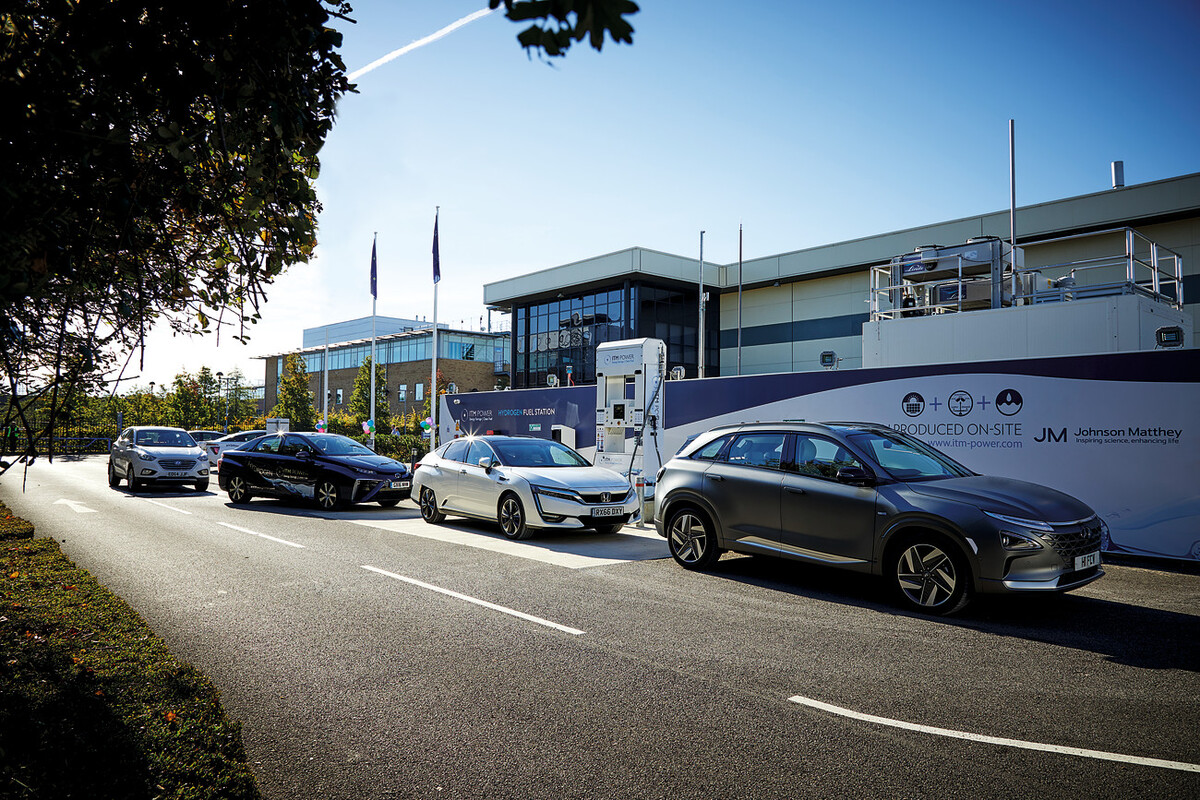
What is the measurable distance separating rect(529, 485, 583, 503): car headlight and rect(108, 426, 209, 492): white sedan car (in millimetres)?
12380

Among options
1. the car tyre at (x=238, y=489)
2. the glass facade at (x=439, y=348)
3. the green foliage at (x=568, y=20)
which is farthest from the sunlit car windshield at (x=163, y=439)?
the glass facade at (x=439, y=348)

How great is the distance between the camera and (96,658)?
4.29 metres

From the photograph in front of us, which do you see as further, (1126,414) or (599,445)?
(599,445)

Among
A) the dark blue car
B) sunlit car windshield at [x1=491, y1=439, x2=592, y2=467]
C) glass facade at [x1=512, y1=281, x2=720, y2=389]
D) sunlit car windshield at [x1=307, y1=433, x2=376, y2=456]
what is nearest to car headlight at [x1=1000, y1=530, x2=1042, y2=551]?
sunlit car windshield at [x1=491, y1=439, x2=592, y2=467]

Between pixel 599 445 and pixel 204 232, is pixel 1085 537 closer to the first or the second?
pixel 204 232

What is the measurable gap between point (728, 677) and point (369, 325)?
78678 mm

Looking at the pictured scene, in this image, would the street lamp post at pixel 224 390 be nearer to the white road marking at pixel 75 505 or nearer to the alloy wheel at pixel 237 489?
the white road marking at pixel 75 505

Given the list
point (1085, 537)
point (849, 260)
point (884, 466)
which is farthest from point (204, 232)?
point (849, 260)

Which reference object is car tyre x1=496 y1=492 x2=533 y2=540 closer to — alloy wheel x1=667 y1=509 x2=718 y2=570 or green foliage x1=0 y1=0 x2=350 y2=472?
alloy wheel x1=667 y1=509 x2=718 y2=570

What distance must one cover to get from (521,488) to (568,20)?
9334 millimetres

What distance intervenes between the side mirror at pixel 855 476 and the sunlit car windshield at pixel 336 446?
11.0m

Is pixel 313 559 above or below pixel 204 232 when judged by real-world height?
below

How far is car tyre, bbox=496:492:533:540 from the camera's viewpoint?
1102cm

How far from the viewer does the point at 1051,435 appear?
10.3m
